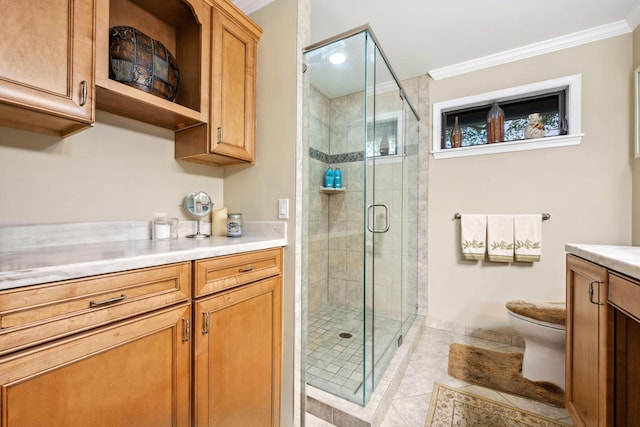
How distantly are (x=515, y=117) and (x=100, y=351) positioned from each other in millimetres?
3187

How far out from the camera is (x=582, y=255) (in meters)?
1.14

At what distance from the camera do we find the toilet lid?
1.57 meters

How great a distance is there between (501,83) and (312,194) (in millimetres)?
2085

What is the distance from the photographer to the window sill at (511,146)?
2.04m

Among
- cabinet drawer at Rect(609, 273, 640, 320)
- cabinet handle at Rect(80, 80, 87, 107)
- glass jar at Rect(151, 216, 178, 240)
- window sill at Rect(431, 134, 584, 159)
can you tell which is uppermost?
window sill at Rect(431, 134, 584, 159)

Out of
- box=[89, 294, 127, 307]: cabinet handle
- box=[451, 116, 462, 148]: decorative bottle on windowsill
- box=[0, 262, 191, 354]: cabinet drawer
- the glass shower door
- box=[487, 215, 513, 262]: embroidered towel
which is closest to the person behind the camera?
box=[0, 262, 191, 354]: cabinet drawer

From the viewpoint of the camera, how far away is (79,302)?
0.68 meters

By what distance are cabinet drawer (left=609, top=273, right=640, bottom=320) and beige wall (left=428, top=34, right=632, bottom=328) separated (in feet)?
4.91

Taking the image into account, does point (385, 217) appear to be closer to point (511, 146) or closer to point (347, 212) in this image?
point (347, 212)

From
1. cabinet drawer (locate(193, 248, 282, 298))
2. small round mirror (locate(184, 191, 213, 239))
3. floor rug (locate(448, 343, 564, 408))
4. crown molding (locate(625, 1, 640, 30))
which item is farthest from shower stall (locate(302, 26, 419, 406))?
crown molding (locate(625, 1, 640, 30))

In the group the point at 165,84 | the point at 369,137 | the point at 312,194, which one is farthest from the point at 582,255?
the point at 165,84

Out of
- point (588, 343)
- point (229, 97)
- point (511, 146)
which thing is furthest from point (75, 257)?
point (511, 146)

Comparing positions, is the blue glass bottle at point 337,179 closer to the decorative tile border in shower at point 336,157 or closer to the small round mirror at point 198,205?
the decorative tile border in shower at point 336,157

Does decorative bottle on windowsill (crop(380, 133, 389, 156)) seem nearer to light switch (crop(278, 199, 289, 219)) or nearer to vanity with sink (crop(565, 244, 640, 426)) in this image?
light switch (crop(278, 199, 289, 219))
